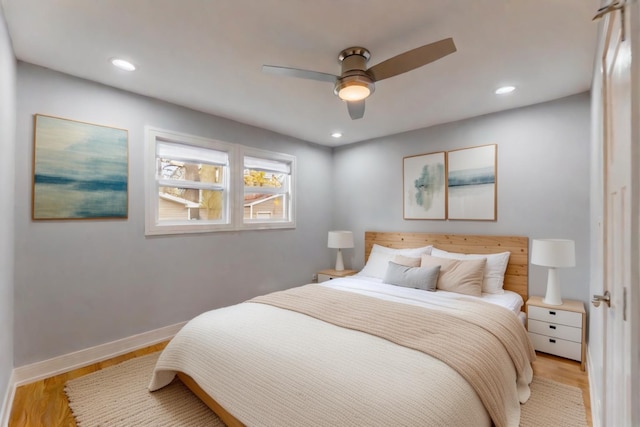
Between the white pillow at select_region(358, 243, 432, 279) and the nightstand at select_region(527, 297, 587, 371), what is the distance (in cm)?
122

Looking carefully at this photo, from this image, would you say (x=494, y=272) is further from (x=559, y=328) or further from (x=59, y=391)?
(x=59, y=391)

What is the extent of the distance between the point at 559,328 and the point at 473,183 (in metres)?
1.65

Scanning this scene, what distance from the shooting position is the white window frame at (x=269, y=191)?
3.70 meters

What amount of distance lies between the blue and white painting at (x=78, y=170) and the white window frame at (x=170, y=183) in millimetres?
205

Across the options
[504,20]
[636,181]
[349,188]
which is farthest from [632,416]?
[349,188]

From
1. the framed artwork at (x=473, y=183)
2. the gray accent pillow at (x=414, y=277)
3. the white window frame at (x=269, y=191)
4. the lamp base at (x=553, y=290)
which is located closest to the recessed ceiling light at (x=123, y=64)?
the white window frame at (x=269, y=191)

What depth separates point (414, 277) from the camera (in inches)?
123

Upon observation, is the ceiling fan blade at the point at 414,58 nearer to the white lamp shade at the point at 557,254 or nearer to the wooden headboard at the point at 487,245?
the white lamp shade at the point at 557,254

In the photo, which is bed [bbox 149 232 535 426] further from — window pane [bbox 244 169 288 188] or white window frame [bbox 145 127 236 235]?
window pane [bbox 244 169 288 188]

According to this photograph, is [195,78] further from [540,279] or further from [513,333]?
[540,279]

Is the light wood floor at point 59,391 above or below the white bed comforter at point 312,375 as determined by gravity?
below

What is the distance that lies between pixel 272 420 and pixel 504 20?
8.29 feet

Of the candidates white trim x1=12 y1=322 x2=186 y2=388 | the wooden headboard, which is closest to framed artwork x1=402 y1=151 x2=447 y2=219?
the wooden headboard

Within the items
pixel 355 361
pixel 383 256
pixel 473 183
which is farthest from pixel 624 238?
pixel 383 256
